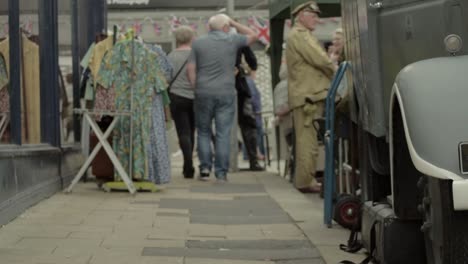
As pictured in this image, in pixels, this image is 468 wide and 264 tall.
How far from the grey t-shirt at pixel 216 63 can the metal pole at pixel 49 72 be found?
2095mm

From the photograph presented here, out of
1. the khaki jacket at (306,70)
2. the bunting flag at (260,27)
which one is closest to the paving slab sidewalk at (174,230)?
the khaki jacket at (306,70)

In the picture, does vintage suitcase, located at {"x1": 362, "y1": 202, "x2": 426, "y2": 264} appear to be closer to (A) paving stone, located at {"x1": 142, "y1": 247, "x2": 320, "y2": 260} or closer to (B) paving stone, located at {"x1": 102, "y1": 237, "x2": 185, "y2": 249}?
(A) paving stone, located at {"x1": 142, "y1": 247, "x2": 320, "y2": 260}

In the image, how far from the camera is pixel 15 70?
884cm

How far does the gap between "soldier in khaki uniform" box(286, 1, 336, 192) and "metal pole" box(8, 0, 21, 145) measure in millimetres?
2988

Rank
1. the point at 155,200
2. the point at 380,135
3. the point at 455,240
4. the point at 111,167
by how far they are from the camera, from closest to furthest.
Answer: the point at 455,240 < the point at 380,135 < the point at 155,200 < the point at 111,167

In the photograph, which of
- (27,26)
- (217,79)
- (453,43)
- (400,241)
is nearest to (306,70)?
(217,79)

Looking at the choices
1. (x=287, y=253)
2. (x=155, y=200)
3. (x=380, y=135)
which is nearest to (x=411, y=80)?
(x=380, y=135)

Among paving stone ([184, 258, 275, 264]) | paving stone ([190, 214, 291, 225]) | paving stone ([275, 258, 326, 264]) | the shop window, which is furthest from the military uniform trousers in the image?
paving stone ([184, 258, 275, 264])

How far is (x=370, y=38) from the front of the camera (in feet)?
17.9

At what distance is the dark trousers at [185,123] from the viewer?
13344 millimetres

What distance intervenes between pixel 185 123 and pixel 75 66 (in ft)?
5.43

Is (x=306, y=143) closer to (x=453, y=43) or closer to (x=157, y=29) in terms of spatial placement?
(x=453, y=43)

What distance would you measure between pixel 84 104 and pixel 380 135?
6613 millimetres

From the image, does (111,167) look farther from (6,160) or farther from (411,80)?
(411,80)
